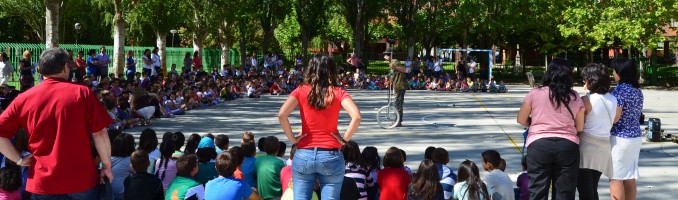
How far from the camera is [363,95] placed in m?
29.4

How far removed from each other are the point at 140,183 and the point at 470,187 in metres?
2.59

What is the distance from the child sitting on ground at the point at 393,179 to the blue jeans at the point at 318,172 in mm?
1302

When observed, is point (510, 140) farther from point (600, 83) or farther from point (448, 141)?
point (600, 83)

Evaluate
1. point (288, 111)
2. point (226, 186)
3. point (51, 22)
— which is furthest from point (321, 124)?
point (51, 22)

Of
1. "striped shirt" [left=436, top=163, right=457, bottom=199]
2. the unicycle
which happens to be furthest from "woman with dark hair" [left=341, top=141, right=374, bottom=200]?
the unicycle

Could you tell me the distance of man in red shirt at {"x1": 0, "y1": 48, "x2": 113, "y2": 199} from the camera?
4516mm

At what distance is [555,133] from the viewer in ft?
20.1

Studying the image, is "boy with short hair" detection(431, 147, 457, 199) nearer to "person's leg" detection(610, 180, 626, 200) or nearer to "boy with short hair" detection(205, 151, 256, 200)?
"person's leg" detection(610, 180, 626, 200)

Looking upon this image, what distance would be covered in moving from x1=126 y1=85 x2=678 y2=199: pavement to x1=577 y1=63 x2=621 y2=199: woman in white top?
278 cm

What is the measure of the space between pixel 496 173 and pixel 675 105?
71.2 feet

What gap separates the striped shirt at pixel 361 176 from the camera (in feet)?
22.4

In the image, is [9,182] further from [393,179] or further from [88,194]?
[393,179]

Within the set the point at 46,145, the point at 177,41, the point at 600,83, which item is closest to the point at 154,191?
the point at 46,145

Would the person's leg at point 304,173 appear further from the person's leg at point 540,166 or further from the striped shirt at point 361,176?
the person's leg at point 540,166
